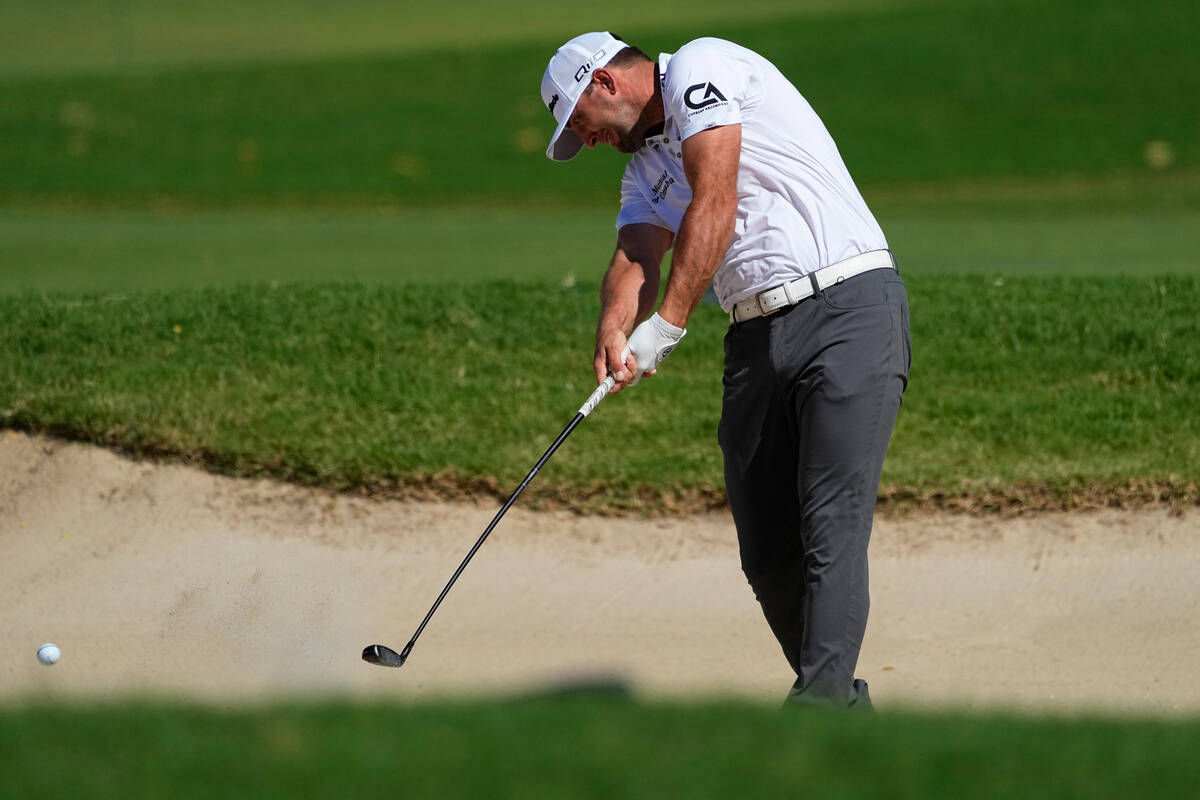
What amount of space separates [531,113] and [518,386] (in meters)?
17.1

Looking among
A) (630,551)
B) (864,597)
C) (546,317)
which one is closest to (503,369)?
(546,317)

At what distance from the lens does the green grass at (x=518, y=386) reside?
652cm

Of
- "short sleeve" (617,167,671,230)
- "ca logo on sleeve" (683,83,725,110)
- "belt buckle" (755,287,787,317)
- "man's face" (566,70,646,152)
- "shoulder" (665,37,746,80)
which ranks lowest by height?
"belt buckle" (755,287,787,317)

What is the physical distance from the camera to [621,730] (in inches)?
96.3

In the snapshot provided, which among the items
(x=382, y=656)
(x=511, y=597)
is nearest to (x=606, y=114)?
(x=382, y=656)

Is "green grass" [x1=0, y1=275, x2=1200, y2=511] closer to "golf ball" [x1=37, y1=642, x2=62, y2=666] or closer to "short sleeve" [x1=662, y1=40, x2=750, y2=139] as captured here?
"golf ball" [x1=37, y1=642, x2=62, y2=666]

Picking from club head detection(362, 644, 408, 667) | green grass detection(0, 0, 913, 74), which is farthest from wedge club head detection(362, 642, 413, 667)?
green grass detection(0, 0, 913, 74)

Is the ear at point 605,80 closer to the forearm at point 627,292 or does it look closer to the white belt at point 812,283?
the forearm at point 627,292

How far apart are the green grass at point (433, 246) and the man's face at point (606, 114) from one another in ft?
13.1

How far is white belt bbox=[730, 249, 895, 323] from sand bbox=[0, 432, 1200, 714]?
1.61 metres

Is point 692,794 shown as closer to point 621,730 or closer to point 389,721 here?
point 621,730

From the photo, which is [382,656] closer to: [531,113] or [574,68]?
[574,68]

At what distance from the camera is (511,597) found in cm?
608

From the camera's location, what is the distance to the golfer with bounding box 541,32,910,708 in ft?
13.6
